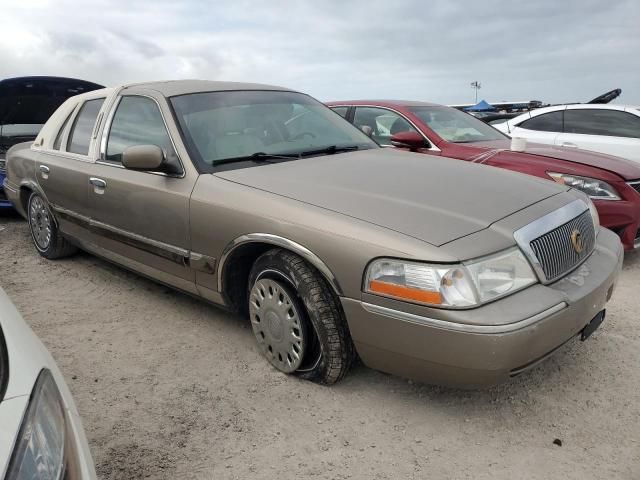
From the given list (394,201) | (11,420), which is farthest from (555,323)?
(11,420)

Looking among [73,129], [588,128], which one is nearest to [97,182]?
[73,129]

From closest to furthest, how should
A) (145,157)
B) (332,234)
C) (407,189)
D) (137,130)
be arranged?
(332,234) < (407,189) < (145,157) < (137,130)

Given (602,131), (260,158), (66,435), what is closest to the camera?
(66,435)

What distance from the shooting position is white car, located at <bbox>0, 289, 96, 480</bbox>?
44.4 inches

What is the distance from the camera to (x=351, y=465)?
7.36 ft

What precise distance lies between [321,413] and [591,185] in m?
3.21

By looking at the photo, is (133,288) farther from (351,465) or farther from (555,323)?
(555,323)

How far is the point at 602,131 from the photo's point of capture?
698 cm

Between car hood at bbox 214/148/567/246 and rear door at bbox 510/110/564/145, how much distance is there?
14.3ft

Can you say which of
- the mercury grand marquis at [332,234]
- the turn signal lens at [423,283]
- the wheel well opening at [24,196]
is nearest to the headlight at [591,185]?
the mercury grand marquis at [332,234]

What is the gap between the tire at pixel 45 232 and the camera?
480cm

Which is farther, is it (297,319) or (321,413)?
(297,319)

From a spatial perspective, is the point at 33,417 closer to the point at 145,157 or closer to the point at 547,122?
the point at 145,157

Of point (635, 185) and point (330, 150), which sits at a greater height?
point (330, 150)
